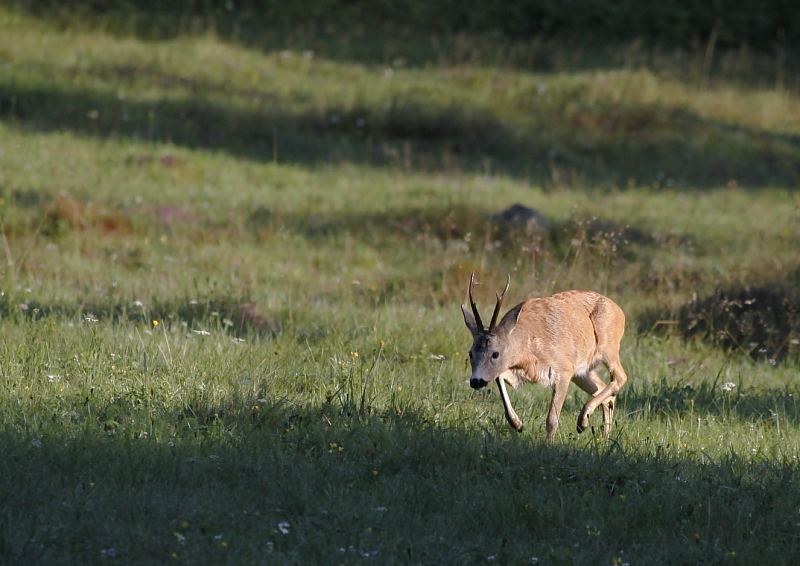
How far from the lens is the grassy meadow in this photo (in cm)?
490

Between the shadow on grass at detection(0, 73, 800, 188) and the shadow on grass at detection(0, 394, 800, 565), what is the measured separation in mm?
10235

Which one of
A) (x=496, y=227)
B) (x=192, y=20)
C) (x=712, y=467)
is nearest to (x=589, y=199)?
(x=496, y=227)

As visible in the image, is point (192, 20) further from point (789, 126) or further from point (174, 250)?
point (789, 126)

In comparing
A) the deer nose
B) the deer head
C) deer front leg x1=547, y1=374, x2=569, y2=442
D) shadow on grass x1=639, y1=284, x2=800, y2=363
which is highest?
the deer head

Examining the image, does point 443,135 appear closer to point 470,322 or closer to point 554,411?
point 470,322


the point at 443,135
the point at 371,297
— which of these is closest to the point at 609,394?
the point at 371,297

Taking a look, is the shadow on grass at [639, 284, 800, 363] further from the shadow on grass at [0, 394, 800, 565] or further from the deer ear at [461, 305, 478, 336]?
the deer ear at [461, 305, 478, 336]

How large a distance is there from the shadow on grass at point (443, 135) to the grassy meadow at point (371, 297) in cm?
7

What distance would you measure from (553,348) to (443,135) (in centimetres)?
1217

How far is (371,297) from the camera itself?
10023 mm

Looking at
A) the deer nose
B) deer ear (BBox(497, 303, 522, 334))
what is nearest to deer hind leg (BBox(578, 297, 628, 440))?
deer ear (BBox(497, 303, 522, 334))

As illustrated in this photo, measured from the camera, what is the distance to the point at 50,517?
14.8 ft

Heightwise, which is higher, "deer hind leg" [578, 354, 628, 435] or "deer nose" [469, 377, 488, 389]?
"deer nose" [469, 377, 488, 389]

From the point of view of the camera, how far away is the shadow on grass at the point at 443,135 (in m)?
16.0
